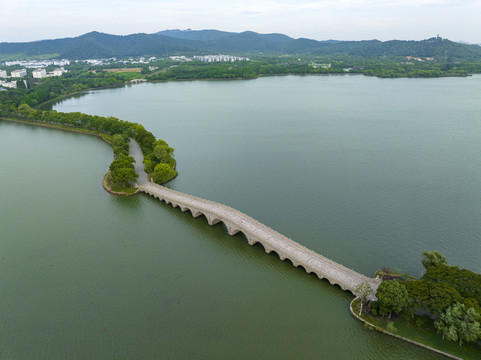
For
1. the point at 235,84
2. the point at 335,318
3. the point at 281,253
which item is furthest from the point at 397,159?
the point at 235,84

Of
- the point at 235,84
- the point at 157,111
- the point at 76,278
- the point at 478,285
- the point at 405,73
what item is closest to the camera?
the point at 478,285

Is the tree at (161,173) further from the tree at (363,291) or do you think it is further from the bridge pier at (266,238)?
the tree at (363,291)

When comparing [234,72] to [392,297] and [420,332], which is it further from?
[420,332]

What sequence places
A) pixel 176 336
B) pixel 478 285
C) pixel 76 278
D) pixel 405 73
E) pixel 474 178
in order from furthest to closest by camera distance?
pixel 405 73
pixel 474 178
pixel 76 278
pixel 176 336
pixel 478 285

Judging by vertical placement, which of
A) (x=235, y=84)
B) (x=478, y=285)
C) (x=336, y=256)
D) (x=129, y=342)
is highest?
(x=235, y=84)

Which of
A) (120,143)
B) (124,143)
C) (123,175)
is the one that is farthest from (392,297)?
(120,143)

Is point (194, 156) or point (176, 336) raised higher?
point (194, 156)

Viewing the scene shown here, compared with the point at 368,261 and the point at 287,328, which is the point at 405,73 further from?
the point at 287,328

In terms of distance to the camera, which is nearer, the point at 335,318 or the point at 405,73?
the point at 335,318
